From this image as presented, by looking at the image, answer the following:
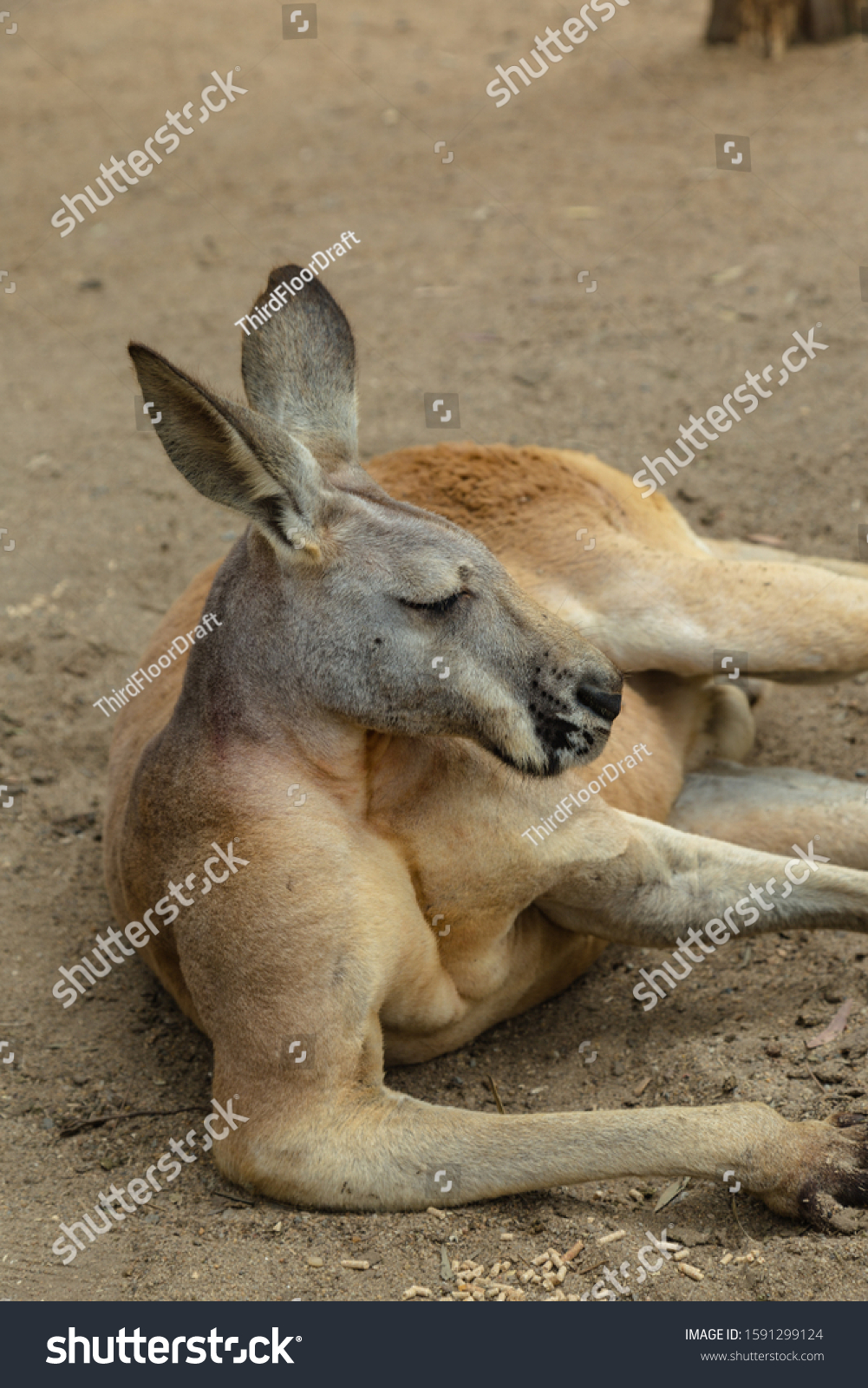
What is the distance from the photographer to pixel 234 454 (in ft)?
10.7

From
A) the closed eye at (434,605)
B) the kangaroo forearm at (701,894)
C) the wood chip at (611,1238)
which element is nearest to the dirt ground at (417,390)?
the wood chip at (611,1238)

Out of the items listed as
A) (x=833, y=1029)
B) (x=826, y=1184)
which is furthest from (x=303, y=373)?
(x=826, y=1184)

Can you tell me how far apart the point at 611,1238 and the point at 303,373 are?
2416mm

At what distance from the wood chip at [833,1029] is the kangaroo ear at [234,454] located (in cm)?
197

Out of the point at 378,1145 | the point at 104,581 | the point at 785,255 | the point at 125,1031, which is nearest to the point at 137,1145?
the point at 125,1031

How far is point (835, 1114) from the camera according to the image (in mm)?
3553

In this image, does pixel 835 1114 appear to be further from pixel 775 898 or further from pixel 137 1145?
pixel 137 1145

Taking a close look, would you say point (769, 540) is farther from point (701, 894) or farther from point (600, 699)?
point (600, 699)

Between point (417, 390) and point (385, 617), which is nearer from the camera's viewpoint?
point (385, 617)

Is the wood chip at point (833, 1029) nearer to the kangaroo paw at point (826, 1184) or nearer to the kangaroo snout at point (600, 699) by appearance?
the kangaroo paw at point (826, 1184)

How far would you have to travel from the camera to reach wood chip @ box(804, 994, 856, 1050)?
3.90 meters

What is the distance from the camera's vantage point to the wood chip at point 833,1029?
390cm

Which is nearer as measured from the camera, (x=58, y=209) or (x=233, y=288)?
(x=233, y=288)

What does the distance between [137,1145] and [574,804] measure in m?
1.53
